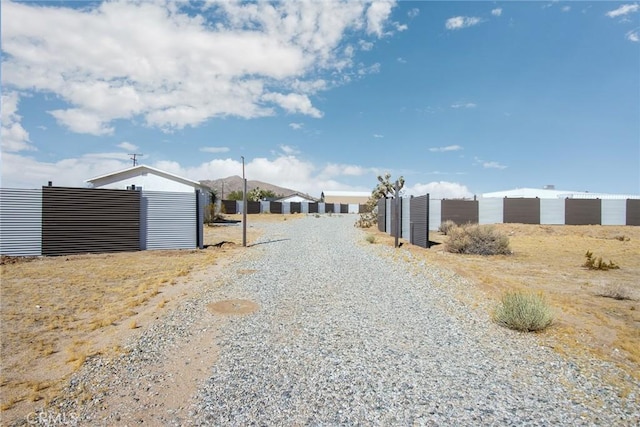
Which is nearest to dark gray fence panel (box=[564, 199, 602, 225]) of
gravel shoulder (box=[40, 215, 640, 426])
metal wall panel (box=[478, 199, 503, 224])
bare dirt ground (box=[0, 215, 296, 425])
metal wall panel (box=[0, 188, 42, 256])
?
metal wall panel (box=[478, 199, 503, 224])

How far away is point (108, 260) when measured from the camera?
40.0 ft

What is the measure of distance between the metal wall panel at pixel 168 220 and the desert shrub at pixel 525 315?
1237 cm

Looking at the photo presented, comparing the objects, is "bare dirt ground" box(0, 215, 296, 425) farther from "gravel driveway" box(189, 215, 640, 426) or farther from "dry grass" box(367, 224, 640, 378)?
"dry grass" box(367, 224, 640, 378)

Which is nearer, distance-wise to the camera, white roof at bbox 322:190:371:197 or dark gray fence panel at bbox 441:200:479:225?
dark gray fence panel at bbox 441:200:479:225

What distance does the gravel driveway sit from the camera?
3.29 m

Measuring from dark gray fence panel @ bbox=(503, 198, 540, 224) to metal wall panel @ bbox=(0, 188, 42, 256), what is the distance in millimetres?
31848

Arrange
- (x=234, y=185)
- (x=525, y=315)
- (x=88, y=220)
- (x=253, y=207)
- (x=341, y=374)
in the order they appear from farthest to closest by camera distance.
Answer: (x=234, y=185), (x=253, y=207), (x=88, y=220), (x=525, y=315), (x=341, y=374)

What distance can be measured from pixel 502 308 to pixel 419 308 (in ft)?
4.67

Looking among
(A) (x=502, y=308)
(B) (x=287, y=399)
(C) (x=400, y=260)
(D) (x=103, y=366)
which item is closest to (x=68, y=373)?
(D) (x=103, y=366)

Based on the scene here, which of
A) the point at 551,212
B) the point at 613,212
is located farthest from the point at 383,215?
the point at 613,212

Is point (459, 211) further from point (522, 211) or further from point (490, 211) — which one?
point (522, 211)

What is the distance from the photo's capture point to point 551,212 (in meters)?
32.1

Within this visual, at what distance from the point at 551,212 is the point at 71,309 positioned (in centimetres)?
3603

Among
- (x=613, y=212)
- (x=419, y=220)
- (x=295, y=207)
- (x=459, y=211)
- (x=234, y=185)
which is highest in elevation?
(x=234, y=185)
